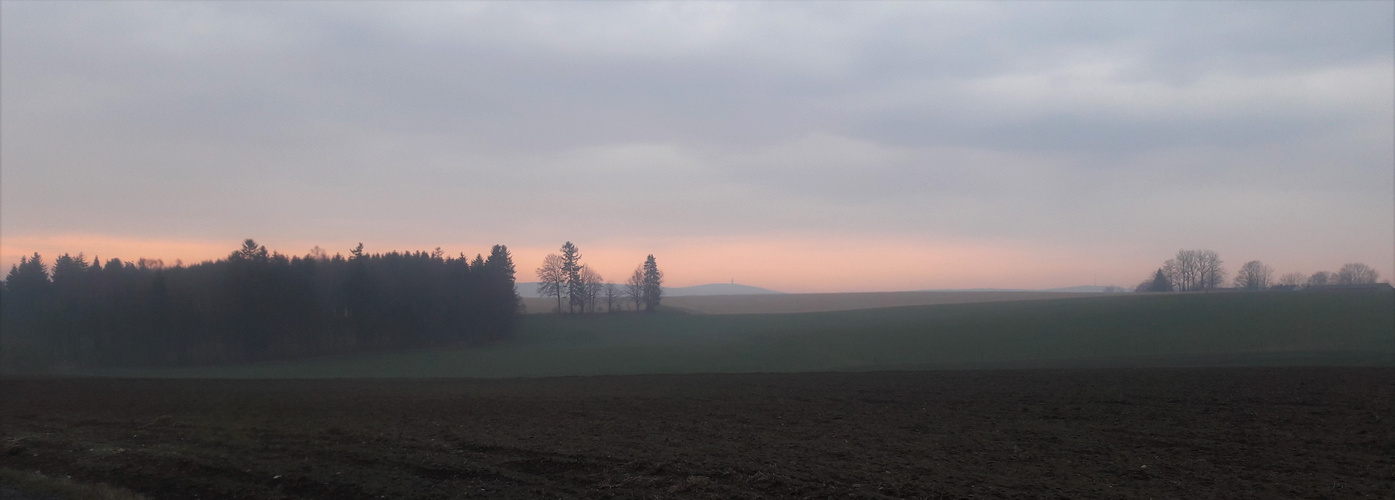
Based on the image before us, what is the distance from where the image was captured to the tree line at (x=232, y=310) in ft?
190

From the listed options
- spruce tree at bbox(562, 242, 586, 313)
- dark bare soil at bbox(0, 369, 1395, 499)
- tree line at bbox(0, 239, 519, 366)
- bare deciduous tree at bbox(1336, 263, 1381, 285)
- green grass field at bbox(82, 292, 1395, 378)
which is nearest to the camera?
dark bare soil at bbox(0, 369, 1395, 499)

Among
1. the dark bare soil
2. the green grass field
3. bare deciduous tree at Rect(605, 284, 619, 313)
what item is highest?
bare deciduous tree at Rect(605, 284, 619, 313)

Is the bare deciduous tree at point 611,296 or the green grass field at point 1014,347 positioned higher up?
the bare deciduous tree at point 611,296

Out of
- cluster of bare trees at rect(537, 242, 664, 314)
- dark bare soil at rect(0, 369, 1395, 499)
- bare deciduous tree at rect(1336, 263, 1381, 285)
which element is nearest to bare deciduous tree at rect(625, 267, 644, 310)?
cluster of bare trees at rect(537, 242, 664, 314)

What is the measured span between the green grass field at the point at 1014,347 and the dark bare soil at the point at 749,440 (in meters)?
14.3

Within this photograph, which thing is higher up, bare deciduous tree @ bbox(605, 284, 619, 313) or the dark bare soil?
bare deciduous tree @ bbox(605, 284, 619, 313)

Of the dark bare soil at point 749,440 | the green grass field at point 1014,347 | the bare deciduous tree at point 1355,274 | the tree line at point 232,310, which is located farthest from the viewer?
the bare deciduous tree at point 1355,274

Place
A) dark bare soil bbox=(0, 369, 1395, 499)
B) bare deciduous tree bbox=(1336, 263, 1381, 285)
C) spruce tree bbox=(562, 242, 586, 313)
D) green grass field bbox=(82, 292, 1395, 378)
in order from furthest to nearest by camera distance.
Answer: bare deciduous tree bbox=(1336, 263, 1381, 285)
spruce tree bbox=(562, 242, 586, 313)
green grass field bbox=(82, 292, 1395, 378)
dark bare soil bbox=(0, 369, 1395, 499)

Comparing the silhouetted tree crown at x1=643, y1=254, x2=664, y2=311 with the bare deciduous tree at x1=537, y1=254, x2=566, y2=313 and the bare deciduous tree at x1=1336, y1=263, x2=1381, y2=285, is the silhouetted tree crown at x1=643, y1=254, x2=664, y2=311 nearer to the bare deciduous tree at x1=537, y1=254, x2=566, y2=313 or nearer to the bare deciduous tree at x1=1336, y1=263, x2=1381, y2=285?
the bare deciduous tree at x1=537, y1=254, x2=566, y2=313

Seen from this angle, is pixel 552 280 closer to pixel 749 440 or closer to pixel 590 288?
pixel 590 288

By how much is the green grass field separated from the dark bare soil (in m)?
14.3

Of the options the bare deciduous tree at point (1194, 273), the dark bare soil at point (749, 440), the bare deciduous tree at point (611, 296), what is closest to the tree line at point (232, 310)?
the bare deciduous tree at point (611, 296)

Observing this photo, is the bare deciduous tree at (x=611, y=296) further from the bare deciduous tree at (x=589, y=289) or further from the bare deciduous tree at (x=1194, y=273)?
the bare deciduous tree at (x=1194, y=273)

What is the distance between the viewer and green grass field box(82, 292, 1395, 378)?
40.0 meters
